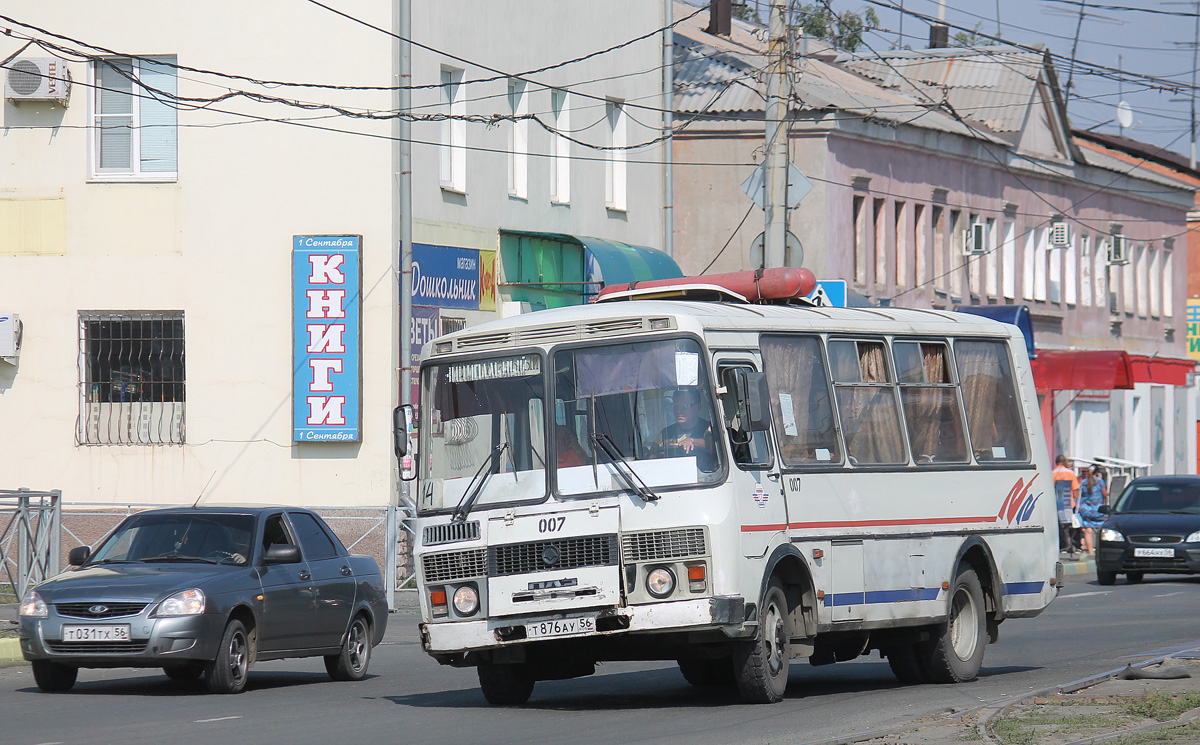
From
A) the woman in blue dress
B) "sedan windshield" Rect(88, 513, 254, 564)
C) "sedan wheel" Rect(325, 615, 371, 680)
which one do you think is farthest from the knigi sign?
the woman in blue dress

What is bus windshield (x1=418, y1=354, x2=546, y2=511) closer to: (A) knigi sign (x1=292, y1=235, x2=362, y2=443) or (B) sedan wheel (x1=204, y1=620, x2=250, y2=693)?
(B) sedan wheel (x1=204, y1=620, x2=250, y2=693)

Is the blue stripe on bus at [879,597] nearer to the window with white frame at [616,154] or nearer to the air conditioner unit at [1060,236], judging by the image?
the window with white frame at [616,154]

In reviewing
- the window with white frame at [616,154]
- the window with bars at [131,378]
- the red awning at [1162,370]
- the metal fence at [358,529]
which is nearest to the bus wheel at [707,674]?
the metal fence at [358,529]

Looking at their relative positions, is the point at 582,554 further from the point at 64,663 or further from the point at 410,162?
the point at 410,162

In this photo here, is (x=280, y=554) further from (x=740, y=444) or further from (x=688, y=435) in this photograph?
(x=740, y=444)

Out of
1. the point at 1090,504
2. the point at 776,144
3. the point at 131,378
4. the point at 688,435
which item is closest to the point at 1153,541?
the point at 1090,504

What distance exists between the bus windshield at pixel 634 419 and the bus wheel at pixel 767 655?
1024 millimetres

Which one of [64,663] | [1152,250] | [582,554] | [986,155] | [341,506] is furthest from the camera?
[1152,250]

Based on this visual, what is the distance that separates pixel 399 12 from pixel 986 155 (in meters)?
23.2

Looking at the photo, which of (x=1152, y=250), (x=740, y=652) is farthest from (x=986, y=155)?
(x=740, y=652)

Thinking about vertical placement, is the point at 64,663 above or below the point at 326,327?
below

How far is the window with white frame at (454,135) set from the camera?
93.3ft

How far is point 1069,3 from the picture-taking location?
96.0 ft

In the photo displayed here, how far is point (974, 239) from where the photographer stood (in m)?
45.2
